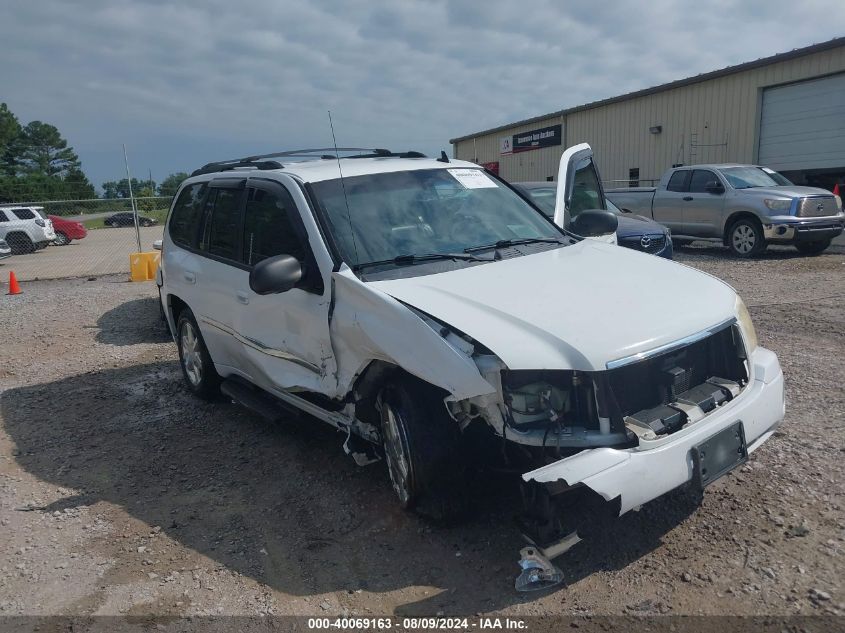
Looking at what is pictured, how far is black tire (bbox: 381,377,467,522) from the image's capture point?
130 inches

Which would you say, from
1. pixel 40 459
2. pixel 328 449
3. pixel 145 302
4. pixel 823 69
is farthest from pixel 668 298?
pixel 823 69

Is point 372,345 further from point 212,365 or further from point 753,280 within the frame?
point 753,280

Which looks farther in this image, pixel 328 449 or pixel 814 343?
pixel 814 343

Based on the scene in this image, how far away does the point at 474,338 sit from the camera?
2975 mm

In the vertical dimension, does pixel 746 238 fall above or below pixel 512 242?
below

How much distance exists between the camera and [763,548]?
127 inches

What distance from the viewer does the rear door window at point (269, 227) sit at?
4215mm

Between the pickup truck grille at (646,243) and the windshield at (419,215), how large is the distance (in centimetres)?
482

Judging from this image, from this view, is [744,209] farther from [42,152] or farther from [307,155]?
[42,152]

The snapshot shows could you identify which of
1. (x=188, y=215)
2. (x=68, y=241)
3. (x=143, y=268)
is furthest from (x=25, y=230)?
(x=188, y=215)

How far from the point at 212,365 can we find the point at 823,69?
17983 mm

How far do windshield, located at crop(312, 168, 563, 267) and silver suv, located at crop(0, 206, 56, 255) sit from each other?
22.8m

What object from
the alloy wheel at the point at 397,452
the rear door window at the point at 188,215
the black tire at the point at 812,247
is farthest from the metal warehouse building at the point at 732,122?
the alloy wheel at the point at 397,452

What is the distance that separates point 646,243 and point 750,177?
241 inches
